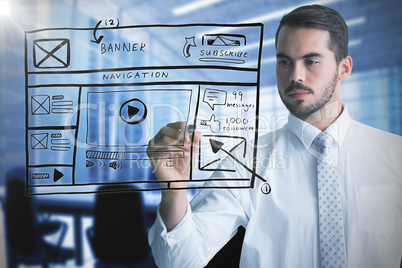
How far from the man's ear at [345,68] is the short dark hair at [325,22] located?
0.02m

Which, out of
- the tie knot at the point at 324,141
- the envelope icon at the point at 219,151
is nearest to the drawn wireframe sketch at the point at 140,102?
the envelope icon at the point at 219,151

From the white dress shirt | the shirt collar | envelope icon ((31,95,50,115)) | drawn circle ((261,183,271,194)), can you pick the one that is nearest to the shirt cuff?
the white dress shirt

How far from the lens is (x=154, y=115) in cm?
110

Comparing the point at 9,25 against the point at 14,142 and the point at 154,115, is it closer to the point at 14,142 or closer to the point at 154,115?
the point at 14,142

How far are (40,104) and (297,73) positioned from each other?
41.6 inches

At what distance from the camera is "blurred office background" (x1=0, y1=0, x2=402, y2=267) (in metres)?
1.13

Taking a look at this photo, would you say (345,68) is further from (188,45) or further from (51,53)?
(51,53)

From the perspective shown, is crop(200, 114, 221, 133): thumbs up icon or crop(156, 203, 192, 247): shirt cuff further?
crop(200, 114, 221, 133): thumbs up icon

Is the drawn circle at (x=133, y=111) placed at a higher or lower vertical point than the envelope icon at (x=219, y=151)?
higher

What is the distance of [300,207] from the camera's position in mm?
1052

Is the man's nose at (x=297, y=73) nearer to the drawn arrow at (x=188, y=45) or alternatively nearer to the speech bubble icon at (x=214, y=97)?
the speech bubble icon at (x=214, y=97)

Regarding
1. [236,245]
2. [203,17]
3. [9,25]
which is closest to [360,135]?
[236,245]

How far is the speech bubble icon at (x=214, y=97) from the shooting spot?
1.10m

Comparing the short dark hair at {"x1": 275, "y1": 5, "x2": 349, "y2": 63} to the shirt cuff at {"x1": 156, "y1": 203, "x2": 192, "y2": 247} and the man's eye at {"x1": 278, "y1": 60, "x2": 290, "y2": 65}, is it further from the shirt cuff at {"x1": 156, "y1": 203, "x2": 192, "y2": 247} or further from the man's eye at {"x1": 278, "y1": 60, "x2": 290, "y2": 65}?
the shirt cuff at {"x1": 156, "y1": 203, "x2": 192, "y2": 247}
